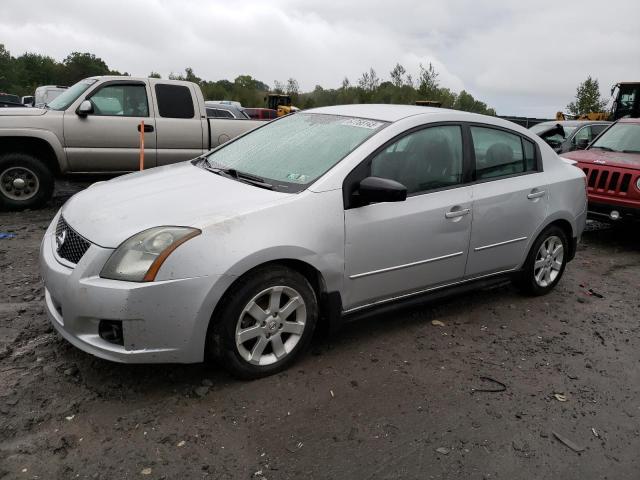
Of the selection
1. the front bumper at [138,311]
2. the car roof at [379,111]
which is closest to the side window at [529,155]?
the car roof at [379,111]

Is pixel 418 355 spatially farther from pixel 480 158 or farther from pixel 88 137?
pixel 88 137

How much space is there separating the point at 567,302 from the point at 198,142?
218 inches

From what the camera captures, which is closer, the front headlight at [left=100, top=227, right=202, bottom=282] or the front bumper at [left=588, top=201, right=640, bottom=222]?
the front headlight at [left=100, top=227, right=202, bottom=282]

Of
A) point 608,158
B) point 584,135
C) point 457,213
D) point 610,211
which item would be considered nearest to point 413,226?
point 457,213

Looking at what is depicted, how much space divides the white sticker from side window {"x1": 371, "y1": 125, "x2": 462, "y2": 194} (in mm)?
200

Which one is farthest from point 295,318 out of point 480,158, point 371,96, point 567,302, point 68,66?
point 68,66

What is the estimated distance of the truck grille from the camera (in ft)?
22.9

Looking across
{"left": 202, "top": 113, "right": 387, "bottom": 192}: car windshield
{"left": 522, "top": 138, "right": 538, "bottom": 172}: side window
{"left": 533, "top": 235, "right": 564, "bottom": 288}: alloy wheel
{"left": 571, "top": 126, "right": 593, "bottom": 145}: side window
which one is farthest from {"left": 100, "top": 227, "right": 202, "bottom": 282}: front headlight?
{"left": 571, "top": 126, "right": 593, "bottom": 145}: side window

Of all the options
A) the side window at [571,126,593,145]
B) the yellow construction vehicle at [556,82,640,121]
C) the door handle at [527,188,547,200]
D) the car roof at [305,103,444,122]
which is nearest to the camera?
the car roof at [305,103,444,122]

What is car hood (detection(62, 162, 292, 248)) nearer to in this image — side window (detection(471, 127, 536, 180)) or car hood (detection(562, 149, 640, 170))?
side window (detection(471, 127, 536, 180))

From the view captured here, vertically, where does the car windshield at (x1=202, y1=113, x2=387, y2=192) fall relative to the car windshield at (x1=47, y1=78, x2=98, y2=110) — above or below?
below

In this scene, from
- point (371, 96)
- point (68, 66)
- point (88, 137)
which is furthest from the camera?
point (68, 66)

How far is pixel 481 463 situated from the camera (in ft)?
8.76

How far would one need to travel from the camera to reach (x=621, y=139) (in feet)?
26.3
